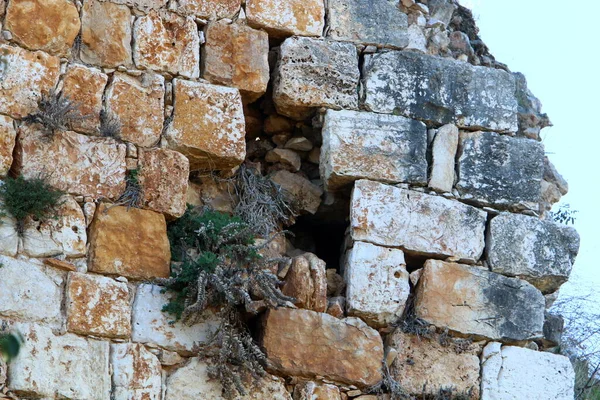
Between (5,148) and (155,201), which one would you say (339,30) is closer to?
(155,201)

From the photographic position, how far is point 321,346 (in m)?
5.80

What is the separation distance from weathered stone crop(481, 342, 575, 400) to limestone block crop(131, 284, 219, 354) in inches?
61.4

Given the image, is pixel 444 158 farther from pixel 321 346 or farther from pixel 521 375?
pixel 321 346

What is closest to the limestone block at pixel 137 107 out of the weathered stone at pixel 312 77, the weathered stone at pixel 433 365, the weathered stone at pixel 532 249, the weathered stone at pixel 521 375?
the weathered stone at pixel 312 77

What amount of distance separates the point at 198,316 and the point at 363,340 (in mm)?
892

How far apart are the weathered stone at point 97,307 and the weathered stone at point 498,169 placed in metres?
2.10

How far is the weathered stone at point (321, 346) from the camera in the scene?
5711 mm

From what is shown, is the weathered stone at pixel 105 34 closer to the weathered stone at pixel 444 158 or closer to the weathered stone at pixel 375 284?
the weathered stone at pixel 375 284

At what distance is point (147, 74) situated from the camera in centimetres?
607

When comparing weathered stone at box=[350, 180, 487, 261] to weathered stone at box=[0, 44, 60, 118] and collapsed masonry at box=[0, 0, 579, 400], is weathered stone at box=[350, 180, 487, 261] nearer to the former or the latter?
collapsed masonry at box=[0, 0, 579, 400]

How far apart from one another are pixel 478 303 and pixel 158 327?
71.0 inches

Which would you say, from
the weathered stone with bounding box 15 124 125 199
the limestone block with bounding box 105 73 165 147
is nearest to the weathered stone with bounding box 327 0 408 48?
the limestone block with bounding box 105 73 165 147

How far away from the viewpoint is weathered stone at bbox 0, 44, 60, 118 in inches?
223

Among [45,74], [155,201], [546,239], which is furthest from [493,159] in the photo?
[45,74]
